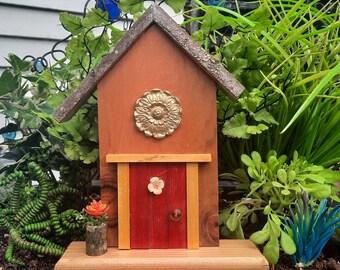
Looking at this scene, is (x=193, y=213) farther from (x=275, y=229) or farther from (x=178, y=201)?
(x=275, y=229)

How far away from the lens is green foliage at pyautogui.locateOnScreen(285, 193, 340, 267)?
90 centimetres

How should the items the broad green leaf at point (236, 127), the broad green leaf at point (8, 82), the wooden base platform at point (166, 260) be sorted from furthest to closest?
the broad green leaf at point (8, 82) → the broad green leaf at point (236, 127) → the wooden base platform at point (166, 260)

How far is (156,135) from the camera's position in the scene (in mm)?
890

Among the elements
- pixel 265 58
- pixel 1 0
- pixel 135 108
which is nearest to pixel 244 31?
pixel 265 58

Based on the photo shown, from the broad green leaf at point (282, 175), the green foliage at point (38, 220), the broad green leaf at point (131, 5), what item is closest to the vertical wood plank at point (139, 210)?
the green foliage at point (38, 220)

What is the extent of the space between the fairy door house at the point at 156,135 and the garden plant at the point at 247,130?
0.38 feet

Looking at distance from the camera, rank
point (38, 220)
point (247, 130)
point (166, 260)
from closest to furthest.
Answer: point (166, 260)
point (247, 130)
point (38, 220)

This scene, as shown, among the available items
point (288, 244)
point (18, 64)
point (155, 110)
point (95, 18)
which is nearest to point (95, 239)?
point (155, 110)

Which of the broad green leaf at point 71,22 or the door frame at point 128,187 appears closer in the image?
the door frame at point 128,187

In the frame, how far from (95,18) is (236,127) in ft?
1.40

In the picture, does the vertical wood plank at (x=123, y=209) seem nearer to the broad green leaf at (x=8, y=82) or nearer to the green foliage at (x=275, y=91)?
the green foliage at (x=275, y=91)

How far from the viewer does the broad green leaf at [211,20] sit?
99 cm

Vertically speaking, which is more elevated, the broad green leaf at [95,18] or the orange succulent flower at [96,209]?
the broad green leaf at [95,18]

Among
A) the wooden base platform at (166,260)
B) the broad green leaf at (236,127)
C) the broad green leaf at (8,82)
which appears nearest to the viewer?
the wooden base platform at (166,260)
